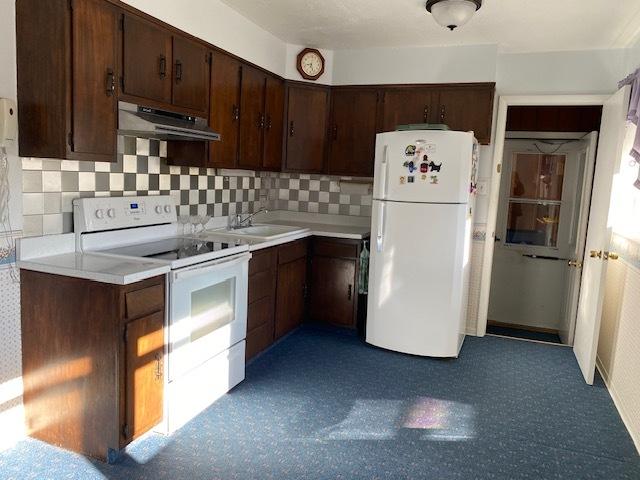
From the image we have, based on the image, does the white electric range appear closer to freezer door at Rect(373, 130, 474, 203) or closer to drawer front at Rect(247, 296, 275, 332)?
drawer front at Rect(247, 296, 275, 332)

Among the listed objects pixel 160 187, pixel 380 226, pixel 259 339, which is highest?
pixel 160 187

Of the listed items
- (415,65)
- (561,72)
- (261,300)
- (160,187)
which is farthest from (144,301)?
(561,72)

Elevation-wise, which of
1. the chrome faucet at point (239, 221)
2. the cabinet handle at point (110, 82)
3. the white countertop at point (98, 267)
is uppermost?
the cabinet handle at point (110, 82)

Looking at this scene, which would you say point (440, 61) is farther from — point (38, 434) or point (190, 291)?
point (38, 434)

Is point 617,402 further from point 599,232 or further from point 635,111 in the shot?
point 635,111

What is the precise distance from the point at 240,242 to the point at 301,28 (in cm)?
173

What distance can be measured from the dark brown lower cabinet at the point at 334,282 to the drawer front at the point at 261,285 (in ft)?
2.13

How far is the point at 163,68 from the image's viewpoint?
8.96 feet

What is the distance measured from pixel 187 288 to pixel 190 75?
1.33 metres

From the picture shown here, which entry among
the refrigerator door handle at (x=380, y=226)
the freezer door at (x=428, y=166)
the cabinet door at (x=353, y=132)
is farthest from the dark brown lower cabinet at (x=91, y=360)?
the cabinet door at (x=353, y=132)

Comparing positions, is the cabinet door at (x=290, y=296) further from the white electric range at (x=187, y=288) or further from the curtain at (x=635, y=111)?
the curtain at (x=635, y=111)

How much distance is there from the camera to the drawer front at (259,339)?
10.8 ft

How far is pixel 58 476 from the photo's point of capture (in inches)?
82.5

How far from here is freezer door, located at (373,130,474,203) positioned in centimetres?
338
